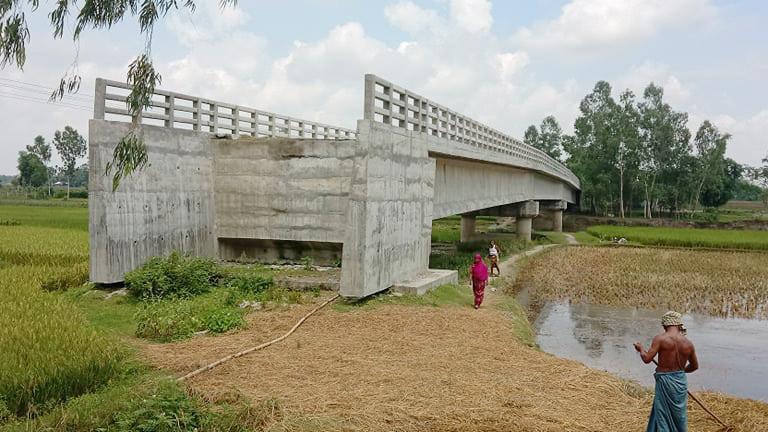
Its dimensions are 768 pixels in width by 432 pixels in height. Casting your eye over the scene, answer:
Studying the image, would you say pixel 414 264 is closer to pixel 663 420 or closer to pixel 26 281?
pixel 26 281

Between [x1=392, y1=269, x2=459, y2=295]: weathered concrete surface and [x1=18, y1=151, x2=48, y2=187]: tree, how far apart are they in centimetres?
9006

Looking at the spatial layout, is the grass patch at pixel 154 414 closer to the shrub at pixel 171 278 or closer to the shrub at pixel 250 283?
the shrub at pixel 171 278

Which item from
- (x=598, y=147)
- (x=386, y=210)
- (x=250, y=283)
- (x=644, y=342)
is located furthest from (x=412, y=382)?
(x=598, y=147)

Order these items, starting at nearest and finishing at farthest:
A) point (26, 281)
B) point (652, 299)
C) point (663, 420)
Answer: point (663, 420), point (26, 281), point (652, 299)

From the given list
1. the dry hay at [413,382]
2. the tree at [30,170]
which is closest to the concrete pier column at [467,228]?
the dry hay at [413,382]

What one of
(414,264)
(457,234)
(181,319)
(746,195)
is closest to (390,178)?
(414,264)

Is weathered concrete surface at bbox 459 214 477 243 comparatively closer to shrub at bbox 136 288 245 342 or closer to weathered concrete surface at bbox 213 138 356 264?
weathered concrete surface at bbox 213 138 356 264

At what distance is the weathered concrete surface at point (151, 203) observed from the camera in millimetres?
13258

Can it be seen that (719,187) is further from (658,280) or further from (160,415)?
(160,415)

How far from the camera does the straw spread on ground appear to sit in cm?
690

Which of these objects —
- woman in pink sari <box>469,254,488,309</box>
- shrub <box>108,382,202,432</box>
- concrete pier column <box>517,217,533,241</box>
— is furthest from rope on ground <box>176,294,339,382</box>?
concrete pier column <box>517,217,533,241</box>

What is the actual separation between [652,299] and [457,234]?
2398 cm

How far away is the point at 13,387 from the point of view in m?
6.65

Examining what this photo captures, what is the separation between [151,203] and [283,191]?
3.26 meters
